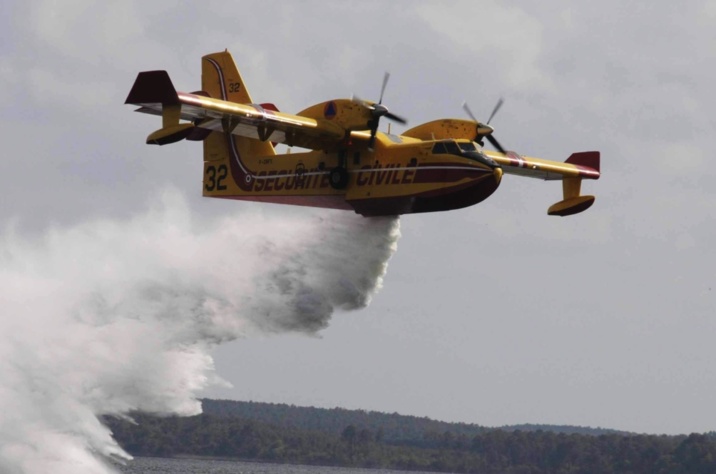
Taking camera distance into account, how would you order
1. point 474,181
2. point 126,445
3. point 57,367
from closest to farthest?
point 474,181 → point 57,367 → point 126,445

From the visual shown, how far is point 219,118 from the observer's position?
30016 mm

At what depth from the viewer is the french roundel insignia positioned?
100ft

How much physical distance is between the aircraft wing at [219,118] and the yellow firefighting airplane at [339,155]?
21 millimetres

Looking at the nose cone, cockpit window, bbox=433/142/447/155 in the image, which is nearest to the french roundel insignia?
cockpit window, bbox=433/142/447/155

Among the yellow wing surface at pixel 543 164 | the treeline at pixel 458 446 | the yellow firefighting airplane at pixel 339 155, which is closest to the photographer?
the yellow firefighting airplane at pixel 339 155

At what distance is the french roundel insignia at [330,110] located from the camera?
30594 mm

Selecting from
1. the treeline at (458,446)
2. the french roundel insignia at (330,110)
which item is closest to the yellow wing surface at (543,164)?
the french roundel insignia at (330,110)

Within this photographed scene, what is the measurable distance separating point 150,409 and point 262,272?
442 cm

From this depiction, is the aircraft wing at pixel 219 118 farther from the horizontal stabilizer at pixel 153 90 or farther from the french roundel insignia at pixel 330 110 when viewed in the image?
the french roundel insignia at pixel 330 110

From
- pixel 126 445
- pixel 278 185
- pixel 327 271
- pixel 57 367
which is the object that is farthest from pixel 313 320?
pixel 126 445

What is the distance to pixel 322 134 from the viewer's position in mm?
30641

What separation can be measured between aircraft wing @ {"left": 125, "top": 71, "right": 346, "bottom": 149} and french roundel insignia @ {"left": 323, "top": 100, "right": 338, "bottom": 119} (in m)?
0.16

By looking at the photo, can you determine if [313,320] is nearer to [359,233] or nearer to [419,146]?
[359,233]

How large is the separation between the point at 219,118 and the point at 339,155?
3.05 m
